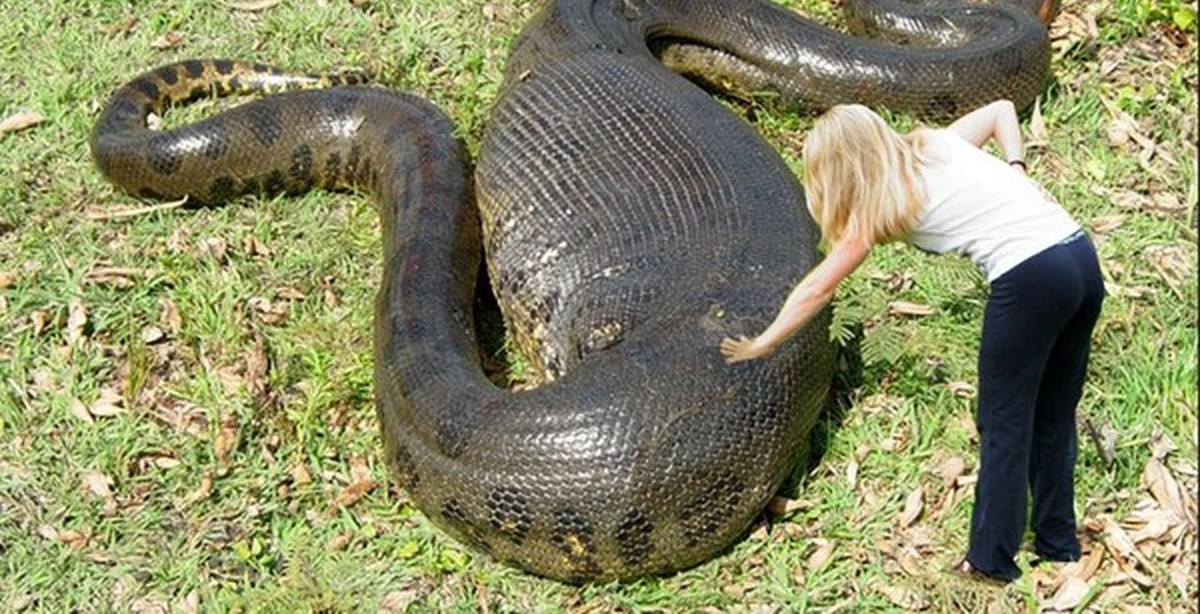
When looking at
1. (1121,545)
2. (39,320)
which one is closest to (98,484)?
(39,320)

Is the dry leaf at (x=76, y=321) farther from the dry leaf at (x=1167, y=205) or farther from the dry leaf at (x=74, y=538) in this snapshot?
the dry leaf at (x=1167, y=205)

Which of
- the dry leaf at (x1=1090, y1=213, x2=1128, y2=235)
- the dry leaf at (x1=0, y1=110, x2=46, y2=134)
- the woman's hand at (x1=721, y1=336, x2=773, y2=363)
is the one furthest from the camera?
the dry leaf at (x1=0, y1=110, x2=46, y2=134)

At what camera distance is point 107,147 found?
8352 mm

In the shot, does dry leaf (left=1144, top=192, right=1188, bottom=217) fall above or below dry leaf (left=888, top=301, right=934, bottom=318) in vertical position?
above

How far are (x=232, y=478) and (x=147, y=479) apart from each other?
398 millimetres

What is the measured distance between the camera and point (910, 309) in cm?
685

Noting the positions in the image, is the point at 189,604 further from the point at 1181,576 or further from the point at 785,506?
the point at 1181,576

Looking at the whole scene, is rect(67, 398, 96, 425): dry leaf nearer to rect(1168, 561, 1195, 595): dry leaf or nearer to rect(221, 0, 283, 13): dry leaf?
rect(221, 0, 283, 13): dry leaf

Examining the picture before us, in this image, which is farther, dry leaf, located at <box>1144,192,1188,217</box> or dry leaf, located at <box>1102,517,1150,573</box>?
dry leaf, located at <box>1144,192,1188,217</box>

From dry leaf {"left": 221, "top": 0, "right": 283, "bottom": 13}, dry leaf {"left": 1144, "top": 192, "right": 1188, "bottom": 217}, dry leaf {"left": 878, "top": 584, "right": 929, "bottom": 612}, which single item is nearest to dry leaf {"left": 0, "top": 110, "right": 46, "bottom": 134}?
dry leaf {"left": 221, "top": 0, "right": 283, "bottom": 13}

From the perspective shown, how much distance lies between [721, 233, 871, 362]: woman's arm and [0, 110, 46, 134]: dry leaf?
589 centimetres

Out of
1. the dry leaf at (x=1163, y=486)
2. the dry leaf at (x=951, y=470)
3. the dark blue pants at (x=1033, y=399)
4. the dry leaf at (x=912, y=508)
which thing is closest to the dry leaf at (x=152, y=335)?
the dry leaf at (x=912, y=508)

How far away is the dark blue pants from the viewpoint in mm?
4535

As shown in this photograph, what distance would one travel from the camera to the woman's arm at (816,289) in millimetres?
4512
